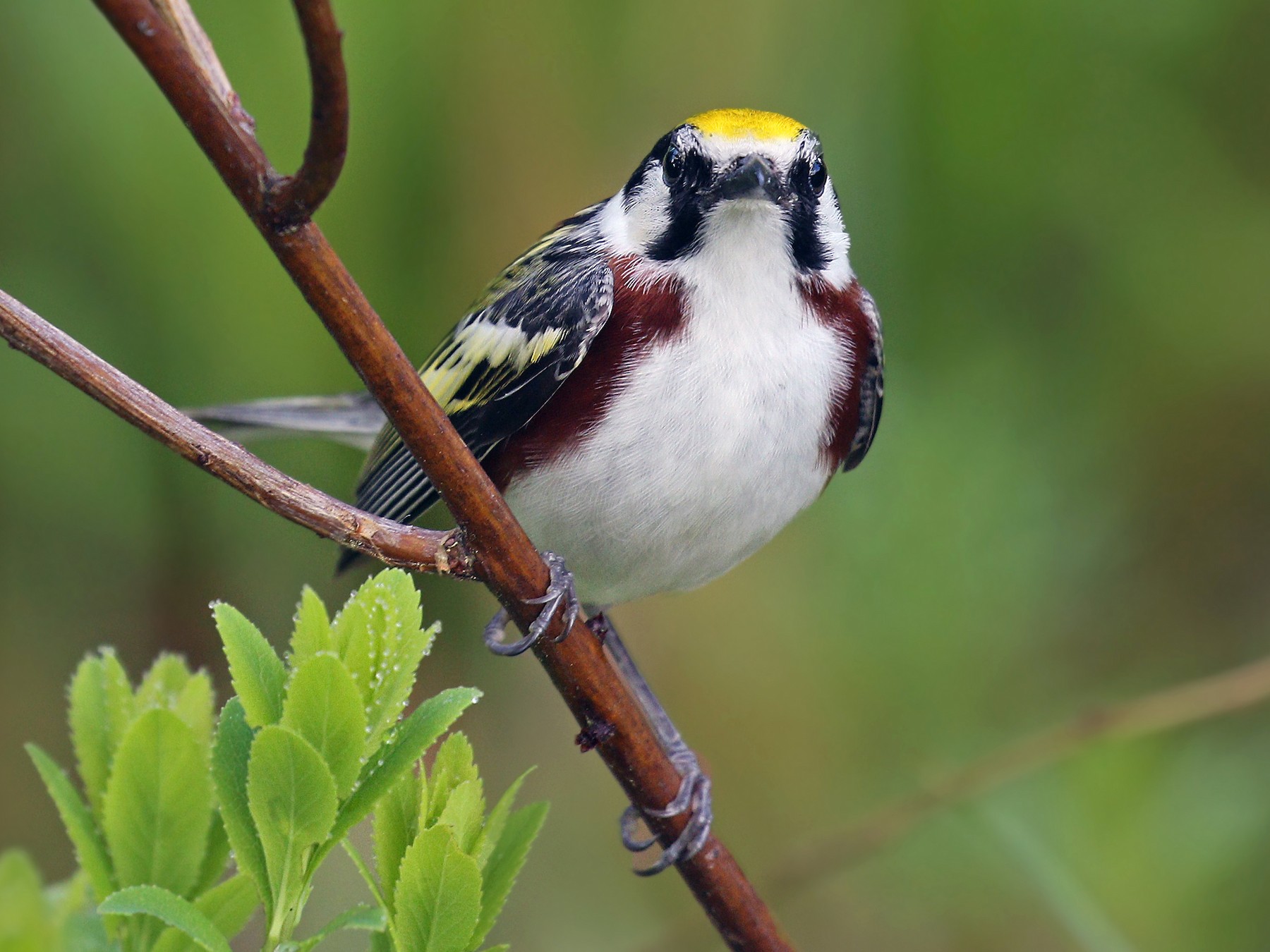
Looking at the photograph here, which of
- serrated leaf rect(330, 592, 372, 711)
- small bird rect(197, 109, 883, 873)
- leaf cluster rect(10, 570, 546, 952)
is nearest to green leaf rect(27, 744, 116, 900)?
leaf cluster rect(10, 570, 546, 952)

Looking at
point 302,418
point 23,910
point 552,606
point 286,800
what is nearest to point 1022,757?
point 552,606

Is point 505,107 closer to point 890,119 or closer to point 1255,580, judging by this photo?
point 890,119

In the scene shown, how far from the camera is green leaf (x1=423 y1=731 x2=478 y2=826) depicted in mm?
983

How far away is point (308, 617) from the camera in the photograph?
3.11ft

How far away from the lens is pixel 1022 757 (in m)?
2.33

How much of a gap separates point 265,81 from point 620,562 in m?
1.25

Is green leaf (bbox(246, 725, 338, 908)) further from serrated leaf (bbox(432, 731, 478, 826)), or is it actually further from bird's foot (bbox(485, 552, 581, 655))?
bird's foot (bbox(485, 552, 581, 655))

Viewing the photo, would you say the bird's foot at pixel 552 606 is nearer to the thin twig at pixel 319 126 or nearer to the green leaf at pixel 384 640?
the green leaf at pixel 384 640

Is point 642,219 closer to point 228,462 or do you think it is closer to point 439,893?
point 228,462

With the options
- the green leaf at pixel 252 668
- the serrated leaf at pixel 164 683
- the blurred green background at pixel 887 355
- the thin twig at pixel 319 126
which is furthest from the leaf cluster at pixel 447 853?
the blurred green background at pixel 887 355

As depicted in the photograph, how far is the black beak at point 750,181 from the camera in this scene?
1.84 metres

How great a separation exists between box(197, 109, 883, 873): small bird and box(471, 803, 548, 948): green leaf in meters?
0.72

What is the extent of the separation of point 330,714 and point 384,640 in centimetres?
10

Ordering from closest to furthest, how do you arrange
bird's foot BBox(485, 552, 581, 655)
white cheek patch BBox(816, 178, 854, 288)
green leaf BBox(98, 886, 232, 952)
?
green leaf BBox(98, 886, 232, 952) → bird's foot BBox(485, 552, 581, 655) → white cheek patch BBox(816, 178, 854, 288)
